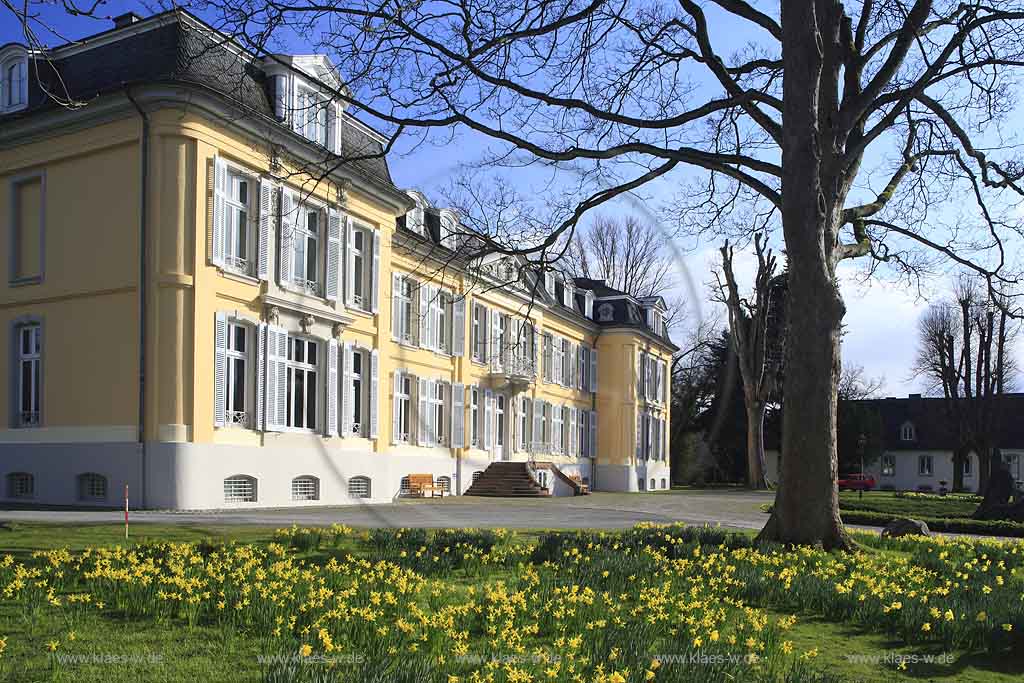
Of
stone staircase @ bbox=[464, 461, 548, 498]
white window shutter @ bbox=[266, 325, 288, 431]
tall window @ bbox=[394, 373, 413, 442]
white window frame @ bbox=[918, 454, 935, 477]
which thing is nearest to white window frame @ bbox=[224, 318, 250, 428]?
white window shutter @ bbox=[266, 325, 288, 431]

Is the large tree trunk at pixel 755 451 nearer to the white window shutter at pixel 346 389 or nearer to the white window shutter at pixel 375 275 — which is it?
the white window shutter at pixel 375 275

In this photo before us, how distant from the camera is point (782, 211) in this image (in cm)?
1180

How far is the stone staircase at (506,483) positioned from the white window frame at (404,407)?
4013 millimetres

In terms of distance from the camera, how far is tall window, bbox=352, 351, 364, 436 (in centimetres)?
2414

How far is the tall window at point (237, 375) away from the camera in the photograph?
1948 cm

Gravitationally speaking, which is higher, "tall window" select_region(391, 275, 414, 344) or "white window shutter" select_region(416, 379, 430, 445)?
"tall window" select_region(391, 275, 414, 344)

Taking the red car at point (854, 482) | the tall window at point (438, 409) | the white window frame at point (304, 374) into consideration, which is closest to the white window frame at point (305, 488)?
the white window frame at point (304, 374)

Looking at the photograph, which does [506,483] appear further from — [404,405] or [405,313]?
[405,313]

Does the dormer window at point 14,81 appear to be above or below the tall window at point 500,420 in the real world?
above

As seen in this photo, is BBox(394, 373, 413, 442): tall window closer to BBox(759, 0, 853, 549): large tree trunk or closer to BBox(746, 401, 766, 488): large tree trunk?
BBox(759, 0, 853, 549): large tree trunk

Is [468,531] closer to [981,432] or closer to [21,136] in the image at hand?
[21,136]

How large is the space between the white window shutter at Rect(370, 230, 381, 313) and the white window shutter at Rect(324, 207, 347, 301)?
1.87m

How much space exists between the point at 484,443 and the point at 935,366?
2781 cm

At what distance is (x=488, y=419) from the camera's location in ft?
113
